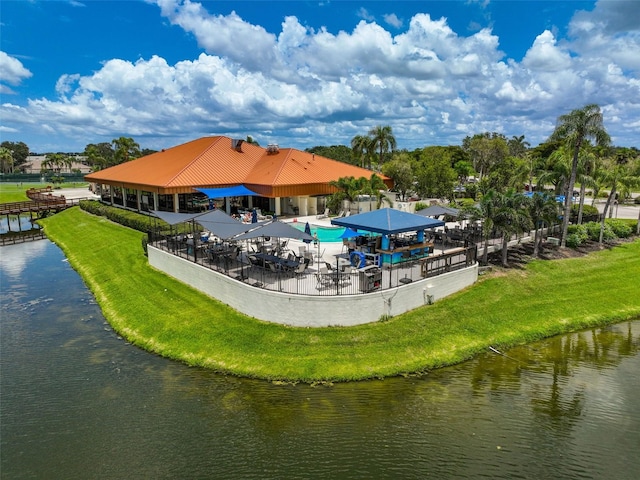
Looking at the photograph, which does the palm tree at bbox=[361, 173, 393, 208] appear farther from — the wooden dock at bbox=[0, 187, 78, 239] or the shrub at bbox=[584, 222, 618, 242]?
the wooden dock at bbox=[0, 187, 78, 239]

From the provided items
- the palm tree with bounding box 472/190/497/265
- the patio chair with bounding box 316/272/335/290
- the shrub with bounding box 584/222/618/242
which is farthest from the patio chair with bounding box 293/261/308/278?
the shrub with bounding box 584/222/618/242

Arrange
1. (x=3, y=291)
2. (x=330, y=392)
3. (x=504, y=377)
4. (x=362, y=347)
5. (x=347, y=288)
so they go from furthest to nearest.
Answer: (x=3, y=291) < (x=347, y=288) < (x=362, y=347) < (x=504, y=377) < (x=330, y=392)

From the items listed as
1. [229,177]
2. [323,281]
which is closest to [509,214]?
[323,281]

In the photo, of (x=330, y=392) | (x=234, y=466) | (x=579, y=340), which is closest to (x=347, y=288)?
(x=330, y=392)

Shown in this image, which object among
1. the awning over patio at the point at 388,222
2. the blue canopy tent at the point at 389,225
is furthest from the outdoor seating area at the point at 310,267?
the awning over patio at the point at 388,222

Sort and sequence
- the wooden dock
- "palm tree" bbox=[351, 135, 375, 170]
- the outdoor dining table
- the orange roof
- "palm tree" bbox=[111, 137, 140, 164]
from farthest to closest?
"palm tree" bbox=[111, 137, 140, 164], "palm tree" bbox=[351, 135, 375, 170], the wooden dock, the orange roof, the outdoor dining table

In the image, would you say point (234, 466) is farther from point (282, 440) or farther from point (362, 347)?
point (362, 347)
